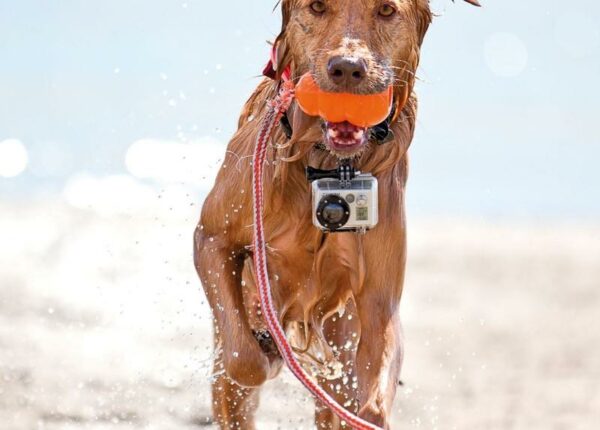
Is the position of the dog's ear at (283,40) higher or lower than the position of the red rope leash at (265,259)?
higher

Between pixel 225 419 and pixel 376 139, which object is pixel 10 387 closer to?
pixel 225 419

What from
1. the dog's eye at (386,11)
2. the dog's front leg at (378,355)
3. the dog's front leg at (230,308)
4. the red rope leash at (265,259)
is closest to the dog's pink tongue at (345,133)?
the red rope leash at (265,259)

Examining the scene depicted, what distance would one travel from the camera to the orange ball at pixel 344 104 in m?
4.62

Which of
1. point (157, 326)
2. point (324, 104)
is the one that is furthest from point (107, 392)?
point (324, 104)

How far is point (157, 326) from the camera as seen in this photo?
9.20 m

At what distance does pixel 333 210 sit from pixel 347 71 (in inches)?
22.6

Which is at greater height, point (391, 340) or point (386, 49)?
point (386, 49)

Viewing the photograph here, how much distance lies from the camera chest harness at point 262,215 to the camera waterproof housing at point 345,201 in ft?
0.09

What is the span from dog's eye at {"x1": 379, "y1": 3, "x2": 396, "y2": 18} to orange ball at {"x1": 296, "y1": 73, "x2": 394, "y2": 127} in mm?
260

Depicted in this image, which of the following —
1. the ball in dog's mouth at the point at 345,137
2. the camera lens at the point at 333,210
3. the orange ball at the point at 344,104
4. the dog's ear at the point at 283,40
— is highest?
the dog's ear at the point at 283,40

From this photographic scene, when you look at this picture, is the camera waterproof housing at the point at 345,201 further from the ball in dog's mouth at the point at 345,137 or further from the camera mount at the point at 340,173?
the ball in dog's mouth at the point at 345,137

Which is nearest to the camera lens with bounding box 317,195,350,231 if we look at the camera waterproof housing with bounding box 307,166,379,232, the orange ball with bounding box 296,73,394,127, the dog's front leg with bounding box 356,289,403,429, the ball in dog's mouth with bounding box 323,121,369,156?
the camera waterproof housing with bounding box 307,166,379,232

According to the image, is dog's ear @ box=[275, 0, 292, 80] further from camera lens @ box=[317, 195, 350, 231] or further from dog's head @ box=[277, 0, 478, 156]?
camera lens @ box=[317, 195, 350, 231]

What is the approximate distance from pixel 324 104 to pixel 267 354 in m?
1.35
